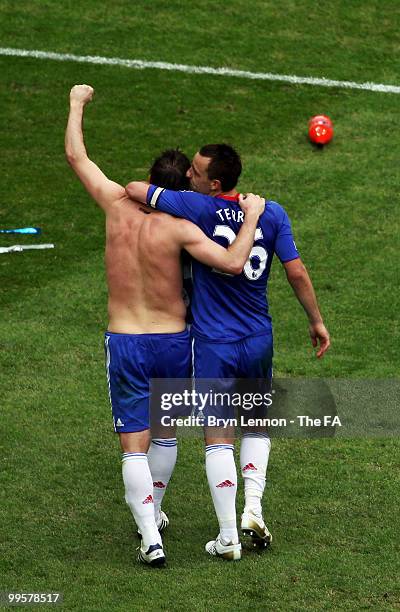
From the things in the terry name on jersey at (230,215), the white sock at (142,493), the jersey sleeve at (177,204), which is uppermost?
the jersey sleeve at (177,204)

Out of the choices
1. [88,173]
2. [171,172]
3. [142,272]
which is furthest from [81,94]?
[142,272]

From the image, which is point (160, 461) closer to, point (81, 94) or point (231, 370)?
point (231, 370)

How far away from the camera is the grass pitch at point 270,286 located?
23.6ft

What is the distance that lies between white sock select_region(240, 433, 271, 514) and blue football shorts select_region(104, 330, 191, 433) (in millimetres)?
634

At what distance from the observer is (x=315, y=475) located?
846 cm

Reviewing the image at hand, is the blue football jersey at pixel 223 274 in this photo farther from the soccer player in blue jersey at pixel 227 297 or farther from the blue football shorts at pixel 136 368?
the blue football shorts at pixel 136 368

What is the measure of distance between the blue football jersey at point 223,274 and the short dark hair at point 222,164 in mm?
109

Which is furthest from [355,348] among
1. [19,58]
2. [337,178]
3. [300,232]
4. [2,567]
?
[19,58]

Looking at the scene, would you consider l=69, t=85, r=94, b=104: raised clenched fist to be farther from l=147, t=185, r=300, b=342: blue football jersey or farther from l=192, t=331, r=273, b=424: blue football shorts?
l=192, t=331, r=273, b=424: blue football shorts

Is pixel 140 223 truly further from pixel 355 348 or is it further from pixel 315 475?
pixel 355 348

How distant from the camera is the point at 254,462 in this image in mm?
7559

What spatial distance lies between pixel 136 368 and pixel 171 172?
114 cm

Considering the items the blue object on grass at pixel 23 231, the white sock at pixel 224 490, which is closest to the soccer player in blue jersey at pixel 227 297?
the white sock at pixel 224 490

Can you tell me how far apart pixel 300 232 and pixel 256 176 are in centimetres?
111
